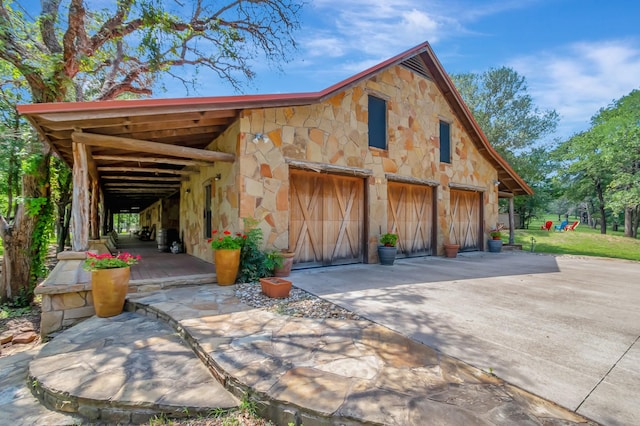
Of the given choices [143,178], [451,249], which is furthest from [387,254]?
[143,178]

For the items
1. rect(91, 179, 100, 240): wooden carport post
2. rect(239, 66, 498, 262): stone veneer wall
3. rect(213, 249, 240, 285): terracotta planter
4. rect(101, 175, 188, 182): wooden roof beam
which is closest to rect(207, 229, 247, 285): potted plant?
rect(213, 249, 240, 285): terracotta planter

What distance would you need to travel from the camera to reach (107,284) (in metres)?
3.88

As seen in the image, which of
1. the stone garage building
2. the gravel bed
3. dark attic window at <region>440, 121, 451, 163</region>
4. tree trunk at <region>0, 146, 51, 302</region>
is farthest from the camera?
dark attic window at <region>440, 121, 451, 163</region>

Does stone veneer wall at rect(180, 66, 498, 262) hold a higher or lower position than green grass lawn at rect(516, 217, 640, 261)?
higher

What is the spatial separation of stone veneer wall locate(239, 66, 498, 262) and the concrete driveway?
1765 mm

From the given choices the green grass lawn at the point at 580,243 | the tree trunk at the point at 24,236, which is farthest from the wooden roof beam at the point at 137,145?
the green grass lawn at the point at 580,243

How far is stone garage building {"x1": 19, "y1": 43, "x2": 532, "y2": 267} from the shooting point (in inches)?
200

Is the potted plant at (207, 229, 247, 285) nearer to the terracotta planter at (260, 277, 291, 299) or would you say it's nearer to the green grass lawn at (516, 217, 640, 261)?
the terracotta planter at (260, 277, 291, 299)

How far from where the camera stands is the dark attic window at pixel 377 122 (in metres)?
7.95

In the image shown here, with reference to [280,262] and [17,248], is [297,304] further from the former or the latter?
[17,248]

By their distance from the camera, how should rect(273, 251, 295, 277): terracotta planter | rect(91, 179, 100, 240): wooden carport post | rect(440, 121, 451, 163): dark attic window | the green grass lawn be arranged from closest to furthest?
rect(273, 251, 295, 277): terracotta planter < rect(91, 179, 100, 240): wooden carport post < rect(440, 121, 451, 163): dark attic window < the green grass lawn

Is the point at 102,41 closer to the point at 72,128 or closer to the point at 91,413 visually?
the point at 72,128

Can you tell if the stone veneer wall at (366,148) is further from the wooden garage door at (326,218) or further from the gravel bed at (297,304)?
the gravel bed at (297,304)

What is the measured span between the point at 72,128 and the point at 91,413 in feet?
14.9
